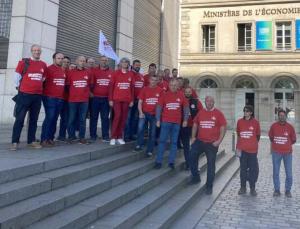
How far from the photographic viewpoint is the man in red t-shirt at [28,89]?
20.7 ft

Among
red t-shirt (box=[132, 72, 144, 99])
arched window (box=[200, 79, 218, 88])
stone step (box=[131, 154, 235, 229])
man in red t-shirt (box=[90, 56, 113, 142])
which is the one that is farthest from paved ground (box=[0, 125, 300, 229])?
arched window (box=[200, 79, 218, 88])

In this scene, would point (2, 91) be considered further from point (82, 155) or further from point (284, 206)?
point (284, 206)

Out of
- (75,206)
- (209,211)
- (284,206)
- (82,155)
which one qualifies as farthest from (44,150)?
(284,206)

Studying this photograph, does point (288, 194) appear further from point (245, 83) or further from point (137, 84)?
point (245, 83)

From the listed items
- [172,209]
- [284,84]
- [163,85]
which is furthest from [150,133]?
[284,84]

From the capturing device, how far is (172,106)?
7598mm

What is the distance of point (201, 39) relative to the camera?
3142 centimetres

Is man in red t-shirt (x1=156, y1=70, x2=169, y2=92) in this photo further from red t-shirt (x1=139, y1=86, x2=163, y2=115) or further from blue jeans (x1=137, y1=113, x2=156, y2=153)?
blue jeans (x1=137, y1=113, x2=156, y2=153)

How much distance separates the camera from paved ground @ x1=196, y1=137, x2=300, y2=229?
20.0ft

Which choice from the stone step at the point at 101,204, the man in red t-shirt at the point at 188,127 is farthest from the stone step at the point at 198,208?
the man in red t-shirt at the point at 188,127

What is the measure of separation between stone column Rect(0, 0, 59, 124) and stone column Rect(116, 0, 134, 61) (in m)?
4.56

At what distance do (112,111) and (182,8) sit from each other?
25604mm

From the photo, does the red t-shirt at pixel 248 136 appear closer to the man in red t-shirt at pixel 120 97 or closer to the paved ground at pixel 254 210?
the paved ground at pixel 254 210

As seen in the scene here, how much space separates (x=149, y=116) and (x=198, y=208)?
7.60 ft
